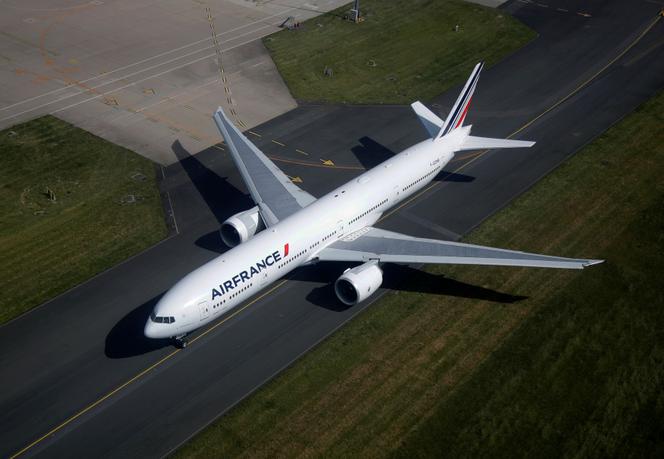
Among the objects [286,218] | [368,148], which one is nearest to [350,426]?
[286,218]

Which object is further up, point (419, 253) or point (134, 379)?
point (134, 379)

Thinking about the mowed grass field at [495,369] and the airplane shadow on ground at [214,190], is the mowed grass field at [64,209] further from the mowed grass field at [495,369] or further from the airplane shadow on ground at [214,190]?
the mowed grass field at [495,369]

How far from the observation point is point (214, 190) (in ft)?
178

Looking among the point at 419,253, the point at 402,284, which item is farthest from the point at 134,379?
the point at 419,253

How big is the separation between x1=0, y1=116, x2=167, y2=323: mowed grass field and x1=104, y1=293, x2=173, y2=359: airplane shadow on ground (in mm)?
6416

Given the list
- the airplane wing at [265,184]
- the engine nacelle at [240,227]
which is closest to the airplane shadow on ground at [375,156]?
the airplane wing at [265,184]

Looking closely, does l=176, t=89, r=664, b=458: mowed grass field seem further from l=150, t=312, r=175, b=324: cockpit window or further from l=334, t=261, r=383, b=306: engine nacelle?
l=150, t=312, r=175, b=324: cockpit window

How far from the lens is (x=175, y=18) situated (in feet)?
284

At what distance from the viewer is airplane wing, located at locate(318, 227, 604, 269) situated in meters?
38.3

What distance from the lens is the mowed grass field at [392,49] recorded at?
2773 inches

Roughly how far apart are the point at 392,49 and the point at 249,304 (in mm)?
48410

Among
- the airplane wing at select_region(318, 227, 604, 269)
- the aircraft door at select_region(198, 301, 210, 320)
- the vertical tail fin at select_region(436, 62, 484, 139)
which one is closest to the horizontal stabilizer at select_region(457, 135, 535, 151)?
the vertical tail fin at select_region(436, 62, 484, 139)

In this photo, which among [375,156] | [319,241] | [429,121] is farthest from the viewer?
[375,156]

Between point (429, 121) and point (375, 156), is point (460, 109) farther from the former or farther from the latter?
point (375, 156)
